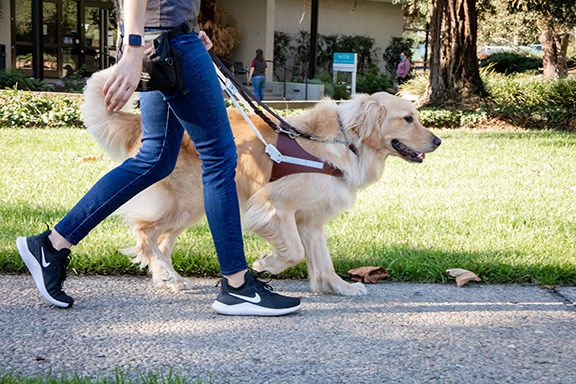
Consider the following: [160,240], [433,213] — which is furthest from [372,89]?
[160,240]

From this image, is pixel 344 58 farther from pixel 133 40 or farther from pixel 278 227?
pixel 133 40

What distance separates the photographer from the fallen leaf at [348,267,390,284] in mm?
3580

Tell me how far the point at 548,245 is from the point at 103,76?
3.32 meters

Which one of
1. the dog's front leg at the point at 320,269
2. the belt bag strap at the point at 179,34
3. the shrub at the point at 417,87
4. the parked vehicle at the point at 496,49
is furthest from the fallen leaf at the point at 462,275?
the parked vehicle at the point at 496,49

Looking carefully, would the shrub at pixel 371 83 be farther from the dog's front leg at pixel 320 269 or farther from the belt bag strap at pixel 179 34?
the belt bag strap at pixel 179 34

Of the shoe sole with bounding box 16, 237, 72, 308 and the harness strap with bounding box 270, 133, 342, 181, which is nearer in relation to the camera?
the shoe sole with bounding box 16, 237, 72, 308

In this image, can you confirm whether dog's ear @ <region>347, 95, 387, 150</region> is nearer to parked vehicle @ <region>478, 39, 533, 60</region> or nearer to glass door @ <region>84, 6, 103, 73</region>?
glass door @ <region>84, 6, 103, 73</region>

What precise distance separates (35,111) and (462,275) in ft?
31.4

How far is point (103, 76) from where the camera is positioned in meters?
3.09

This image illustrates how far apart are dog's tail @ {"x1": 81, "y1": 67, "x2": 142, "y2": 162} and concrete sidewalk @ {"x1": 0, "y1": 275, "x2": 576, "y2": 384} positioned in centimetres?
80

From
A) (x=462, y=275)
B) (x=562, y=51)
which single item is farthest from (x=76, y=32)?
(x=562, y=51)

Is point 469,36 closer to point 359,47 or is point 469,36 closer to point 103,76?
point 103,76

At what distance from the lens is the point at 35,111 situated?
10750 millimetres

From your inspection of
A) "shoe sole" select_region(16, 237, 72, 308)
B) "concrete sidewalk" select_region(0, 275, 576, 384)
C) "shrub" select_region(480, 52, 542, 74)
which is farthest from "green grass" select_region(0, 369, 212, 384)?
"shrub" select_region(480, 52, 542, 74)
